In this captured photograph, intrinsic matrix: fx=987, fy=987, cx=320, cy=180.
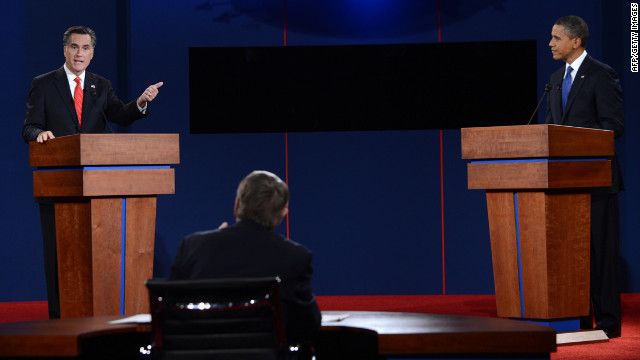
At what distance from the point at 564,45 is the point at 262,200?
2.96m

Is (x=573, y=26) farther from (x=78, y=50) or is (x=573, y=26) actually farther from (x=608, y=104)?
(x=78, y=50)

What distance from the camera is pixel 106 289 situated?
4.75 m

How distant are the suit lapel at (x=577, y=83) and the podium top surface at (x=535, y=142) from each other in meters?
0.38

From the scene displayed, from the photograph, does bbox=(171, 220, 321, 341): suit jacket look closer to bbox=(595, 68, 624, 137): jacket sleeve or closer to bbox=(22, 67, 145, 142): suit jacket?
bbox=(22, 67, 145, 142): suit jacket

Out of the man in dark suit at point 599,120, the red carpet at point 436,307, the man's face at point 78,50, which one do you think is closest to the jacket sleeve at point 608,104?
the man in dark suit at point 599,120

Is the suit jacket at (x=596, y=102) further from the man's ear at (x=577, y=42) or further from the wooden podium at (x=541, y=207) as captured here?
the wooden podium at (x=541, y=207)

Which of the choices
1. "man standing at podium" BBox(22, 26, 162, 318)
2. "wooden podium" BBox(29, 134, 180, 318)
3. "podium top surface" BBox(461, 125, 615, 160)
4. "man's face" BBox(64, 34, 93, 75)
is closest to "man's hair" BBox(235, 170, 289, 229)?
"wooden podium" BBox(29, 134, 180, 318)

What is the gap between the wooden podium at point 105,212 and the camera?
15.5 ft

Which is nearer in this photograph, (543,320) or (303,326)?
(303,326)

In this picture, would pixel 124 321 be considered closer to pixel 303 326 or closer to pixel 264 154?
pixel 303 326

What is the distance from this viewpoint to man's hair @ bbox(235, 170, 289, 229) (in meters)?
2.89

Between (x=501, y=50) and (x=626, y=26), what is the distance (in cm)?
89

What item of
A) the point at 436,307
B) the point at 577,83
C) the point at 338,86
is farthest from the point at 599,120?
the point at 338,86

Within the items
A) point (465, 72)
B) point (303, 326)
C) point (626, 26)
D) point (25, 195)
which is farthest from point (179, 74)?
point (303, 326)
